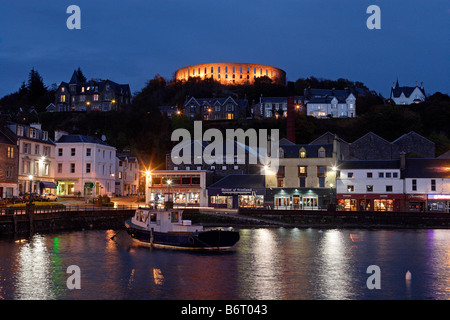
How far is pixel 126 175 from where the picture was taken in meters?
99.2

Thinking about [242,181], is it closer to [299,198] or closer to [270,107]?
[299,198]

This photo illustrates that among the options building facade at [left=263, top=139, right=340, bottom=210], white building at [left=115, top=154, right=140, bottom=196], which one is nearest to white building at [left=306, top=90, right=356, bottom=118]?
white building at [left=115, top=154, right=140, bottom=196]

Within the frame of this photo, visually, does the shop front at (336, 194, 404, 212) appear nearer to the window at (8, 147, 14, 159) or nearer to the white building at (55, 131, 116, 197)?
the white building at (55, 131, 116, 197)

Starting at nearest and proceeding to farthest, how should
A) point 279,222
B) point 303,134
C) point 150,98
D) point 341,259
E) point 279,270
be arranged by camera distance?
1. point 279,270
2. point 341,259
3. point 279,222
4. point 303,134
5. point 150,98

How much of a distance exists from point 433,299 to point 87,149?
66.8 meters

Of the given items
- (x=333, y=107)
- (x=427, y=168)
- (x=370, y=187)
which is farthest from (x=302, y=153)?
(x=333, y=107)

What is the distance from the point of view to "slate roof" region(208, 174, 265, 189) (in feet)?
257

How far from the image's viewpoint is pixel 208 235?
138 feet

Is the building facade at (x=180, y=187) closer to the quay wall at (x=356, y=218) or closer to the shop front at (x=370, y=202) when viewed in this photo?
the quay wall at (x=356, y=218)

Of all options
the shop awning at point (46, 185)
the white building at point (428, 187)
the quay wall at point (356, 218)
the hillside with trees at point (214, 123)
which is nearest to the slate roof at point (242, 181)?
the quay wall at point (356, 218)

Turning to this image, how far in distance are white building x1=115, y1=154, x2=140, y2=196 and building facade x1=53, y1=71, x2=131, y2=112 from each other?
39.2 metres
